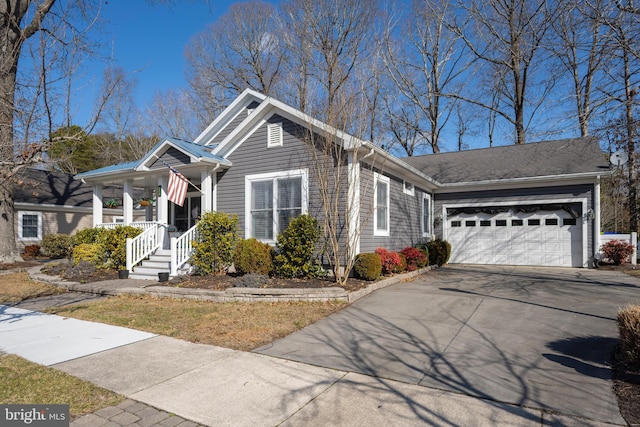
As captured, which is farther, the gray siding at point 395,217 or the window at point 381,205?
the window at point 381,205

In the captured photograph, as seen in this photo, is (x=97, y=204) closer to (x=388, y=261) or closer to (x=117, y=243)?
(x=117, y=243)

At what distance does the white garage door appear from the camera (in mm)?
13312

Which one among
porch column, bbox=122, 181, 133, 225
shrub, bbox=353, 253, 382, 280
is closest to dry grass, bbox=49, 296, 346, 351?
shrub, bbox=353, 253, 382, 280

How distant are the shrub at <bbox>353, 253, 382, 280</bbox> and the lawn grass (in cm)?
606

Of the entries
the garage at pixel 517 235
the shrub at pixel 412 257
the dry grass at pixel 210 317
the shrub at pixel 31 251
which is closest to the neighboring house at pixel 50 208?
the shrub at pixel 31 251

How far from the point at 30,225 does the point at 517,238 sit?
2269cm

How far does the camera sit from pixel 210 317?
6.66 metres

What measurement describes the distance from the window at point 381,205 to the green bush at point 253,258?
304 cm

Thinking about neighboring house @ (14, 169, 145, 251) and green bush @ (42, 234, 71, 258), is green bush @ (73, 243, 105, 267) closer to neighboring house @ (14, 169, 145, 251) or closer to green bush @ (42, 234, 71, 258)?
Answer: green bush @ (42, 234, 71, 258)

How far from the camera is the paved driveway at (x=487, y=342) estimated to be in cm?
374

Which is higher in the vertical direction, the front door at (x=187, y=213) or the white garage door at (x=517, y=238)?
the front door at (x=187, y=213)

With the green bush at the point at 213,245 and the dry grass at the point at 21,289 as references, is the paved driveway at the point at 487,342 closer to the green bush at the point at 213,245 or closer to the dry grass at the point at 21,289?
the green bush at the point at 213,245

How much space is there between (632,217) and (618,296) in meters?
12.6

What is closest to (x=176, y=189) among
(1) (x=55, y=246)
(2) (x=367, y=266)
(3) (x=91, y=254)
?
(3) (x=91, y=254)
